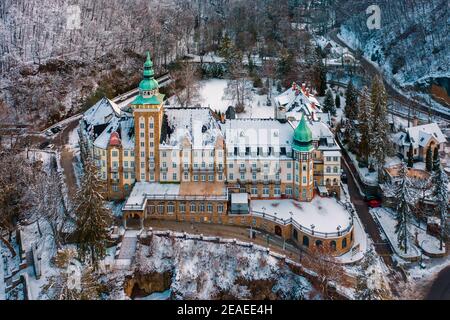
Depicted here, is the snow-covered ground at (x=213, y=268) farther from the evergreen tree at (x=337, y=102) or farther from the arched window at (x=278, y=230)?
the evergreen tree at (x=337, y=102)

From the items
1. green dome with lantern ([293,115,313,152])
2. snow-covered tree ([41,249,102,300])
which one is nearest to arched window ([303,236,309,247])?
green dome with lantern ([293,115,313,152])

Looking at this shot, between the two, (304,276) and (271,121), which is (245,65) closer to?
(271,121)

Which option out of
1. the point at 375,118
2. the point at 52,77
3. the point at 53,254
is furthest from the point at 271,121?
the point at 52,77

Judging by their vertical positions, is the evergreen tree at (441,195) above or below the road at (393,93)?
below

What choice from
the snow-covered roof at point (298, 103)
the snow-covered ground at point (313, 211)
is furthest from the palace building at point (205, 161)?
the snow-covered roof at point (298, 103)

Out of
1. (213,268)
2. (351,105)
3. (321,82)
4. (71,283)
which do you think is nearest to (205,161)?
(213,268)

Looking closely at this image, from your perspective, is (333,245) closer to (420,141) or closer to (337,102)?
(420,141)
